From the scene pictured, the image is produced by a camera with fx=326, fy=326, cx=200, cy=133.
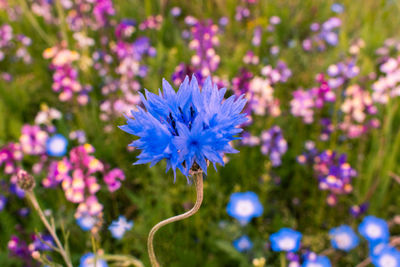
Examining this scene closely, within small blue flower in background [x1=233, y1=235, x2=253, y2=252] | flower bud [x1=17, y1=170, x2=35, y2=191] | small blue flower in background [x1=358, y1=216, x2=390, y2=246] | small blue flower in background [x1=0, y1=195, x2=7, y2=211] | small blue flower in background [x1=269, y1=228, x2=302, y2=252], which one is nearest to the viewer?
flower bud [x1=17, y1=170, x2=35, y2=191]

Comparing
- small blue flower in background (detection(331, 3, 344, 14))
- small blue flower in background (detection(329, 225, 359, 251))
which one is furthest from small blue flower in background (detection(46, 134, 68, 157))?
small blue flower in background (detection(331, 3, 344, 14))

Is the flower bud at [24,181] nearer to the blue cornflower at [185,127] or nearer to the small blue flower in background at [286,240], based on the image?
the blue cornflower at [185,127]

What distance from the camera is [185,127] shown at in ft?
2.25

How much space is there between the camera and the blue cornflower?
0.69m

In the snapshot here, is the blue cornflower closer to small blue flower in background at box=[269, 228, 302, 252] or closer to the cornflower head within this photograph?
small blue flower in background at box=[269, 228, 302, 252]

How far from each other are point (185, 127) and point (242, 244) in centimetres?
116

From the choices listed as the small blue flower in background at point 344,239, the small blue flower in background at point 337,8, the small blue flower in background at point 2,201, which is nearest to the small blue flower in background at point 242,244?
the small blue flower in background at point 344,239

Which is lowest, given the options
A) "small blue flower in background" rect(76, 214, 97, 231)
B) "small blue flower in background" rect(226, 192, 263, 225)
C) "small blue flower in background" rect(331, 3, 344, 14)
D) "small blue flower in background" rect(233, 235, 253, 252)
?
"small blue flower in background" rect(233, 235, 253, 252)

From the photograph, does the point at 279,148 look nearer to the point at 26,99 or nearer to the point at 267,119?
the point at 267,119

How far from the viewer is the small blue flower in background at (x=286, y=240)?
1422 millimetres

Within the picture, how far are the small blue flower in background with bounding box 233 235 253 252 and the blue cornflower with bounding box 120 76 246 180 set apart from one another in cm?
→ 104

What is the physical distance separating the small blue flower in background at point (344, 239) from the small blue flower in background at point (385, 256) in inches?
4.9

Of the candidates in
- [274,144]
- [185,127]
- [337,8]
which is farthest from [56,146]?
[337,8]

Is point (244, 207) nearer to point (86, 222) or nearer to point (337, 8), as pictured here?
point (86, 222)
